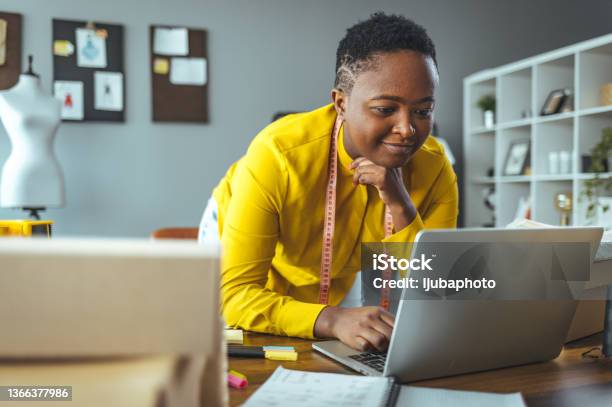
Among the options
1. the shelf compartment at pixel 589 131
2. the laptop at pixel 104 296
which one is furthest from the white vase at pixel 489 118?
the laptop at pixel 104 296

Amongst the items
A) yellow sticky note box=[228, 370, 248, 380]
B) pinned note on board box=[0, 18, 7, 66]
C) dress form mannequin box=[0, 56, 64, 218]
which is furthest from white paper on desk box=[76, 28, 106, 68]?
yellow sticky note box=[228, 370, 248, 380]

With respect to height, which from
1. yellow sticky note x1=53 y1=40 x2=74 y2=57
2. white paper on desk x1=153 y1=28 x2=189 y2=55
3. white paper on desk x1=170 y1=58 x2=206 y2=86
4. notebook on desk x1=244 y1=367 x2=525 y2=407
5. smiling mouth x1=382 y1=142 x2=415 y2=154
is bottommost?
notebook on desk x1=244 y1=367 x2=525 y2=407

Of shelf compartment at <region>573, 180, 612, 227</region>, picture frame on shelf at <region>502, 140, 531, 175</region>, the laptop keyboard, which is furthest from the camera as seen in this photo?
picture frame on shelf at <region>502, 140, 531, 175</region>

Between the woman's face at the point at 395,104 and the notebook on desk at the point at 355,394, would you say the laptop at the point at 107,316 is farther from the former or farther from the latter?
the woman's face at the point at 395,104

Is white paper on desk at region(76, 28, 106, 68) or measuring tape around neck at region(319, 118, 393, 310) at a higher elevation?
white paper on desk at region(76, 28, 106, 68)

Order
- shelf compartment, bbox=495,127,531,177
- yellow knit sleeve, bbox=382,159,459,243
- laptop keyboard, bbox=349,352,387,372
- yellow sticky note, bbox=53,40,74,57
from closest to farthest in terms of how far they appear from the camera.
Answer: laptop keyboard, bbox=349,352,387,372 < yellow knit sleeve, bbox=382,159,459,243 < yellow sticky note, bbox=53,40,74,57 < shelf compartment, bbox=495,127,531,177

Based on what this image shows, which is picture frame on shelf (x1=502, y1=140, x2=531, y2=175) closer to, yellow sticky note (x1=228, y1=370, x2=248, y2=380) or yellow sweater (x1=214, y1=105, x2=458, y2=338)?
yellow sweater (x1=214, y1=105, x2=458, y2=338)

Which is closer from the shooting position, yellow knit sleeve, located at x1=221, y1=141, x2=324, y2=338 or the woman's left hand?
yellow knit sleeve, located at x1=221, y1=141, x2=324, y2=338

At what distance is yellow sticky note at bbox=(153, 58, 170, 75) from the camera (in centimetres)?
386

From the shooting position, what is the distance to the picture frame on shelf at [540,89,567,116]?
12.5 feet

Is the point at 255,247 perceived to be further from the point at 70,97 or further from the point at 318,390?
the point at 70,97

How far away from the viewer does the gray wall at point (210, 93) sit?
372 centimetres

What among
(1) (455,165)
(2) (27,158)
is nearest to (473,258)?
(2) (27,158)

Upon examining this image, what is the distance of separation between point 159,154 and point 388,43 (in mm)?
2898
